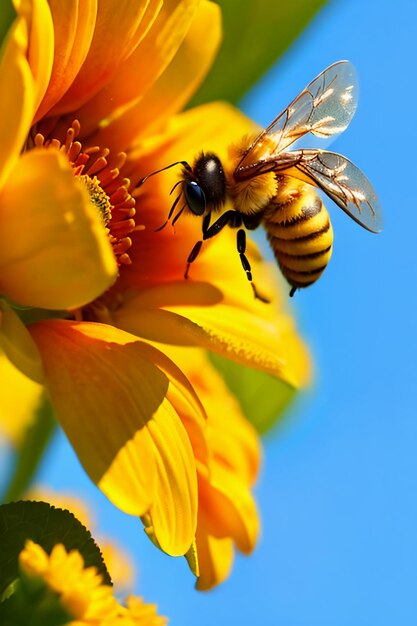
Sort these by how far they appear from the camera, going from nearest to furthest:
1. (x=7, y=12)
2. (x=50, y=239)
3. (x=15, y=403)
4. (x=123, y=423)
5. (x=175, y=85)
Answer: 1. (x=50, y=239)
2. (x=123, y=423)
3. (x=7, y=12)
4. (x=175, y=85)
5. (x=15, y=403)

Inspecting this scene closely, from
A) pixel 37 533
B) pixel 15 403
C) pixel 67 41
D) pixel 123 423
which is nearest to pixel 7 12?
pixel 67 41

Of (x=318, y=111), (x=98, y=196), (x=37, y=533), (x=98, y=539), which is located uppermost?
(x=318, y=111)

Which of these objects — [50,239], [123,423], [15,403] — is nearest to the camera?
[50,239]

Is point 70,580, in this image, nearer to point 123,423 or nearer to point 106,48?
point 123,423

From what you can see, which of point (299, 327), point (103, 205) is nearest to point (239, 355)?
point (103, 205)

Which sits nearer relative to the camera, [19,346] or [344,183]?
[19,346]

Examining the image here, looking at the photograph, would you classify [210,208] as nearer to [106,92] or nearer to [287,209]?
[287,209]

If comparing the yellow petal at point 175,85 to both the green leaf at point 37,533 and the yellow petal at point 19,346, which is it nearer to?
the yellow petal at point 19,346
